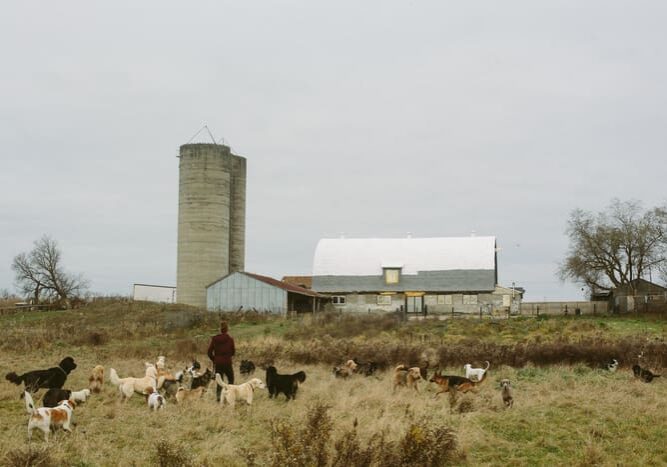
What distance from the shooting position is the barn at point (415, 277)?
56.5 meters

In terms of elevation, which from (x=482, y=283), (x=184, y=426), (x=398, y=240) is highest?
(x=398, y=240)

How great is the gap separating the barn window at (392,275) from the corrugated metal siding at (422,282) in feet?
1.08

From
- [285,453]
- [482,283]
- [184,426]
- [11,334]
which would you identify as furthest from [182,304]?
[285,453]

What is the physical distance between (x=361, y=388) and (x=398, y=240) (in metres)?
47.2

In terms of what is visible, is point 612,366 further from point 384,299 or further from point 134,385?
point 384,299

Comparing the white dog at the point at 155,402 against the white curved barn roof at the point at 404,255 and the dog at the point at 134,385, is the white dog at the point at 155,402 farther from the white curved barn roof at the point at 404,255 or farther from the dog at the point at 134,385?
the white curved barn roof at the point at 404,255

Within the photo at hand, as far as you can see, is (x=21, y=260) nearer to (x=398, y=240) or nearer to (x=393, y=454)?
(x=398, y=240)

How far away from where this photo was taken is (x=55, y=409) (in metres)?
10.6

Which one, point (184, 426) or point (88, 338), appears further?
point (88, 338)

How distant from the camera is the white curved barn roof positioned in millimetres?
58016

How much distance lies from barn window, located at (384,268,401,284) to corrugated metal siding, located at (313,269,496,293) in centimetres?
33

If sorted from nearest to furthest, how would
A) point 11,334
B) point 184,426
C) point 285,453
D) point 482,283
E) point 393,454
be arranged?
point 285,453
point 393,454
point 184,426
point 11,334
point 482,283

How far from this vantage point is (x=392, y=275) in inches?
2297

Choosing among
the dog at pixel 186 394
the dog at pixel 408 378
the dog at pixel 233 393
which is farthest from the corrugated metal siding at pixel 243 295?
the dog at pixel 233 393
